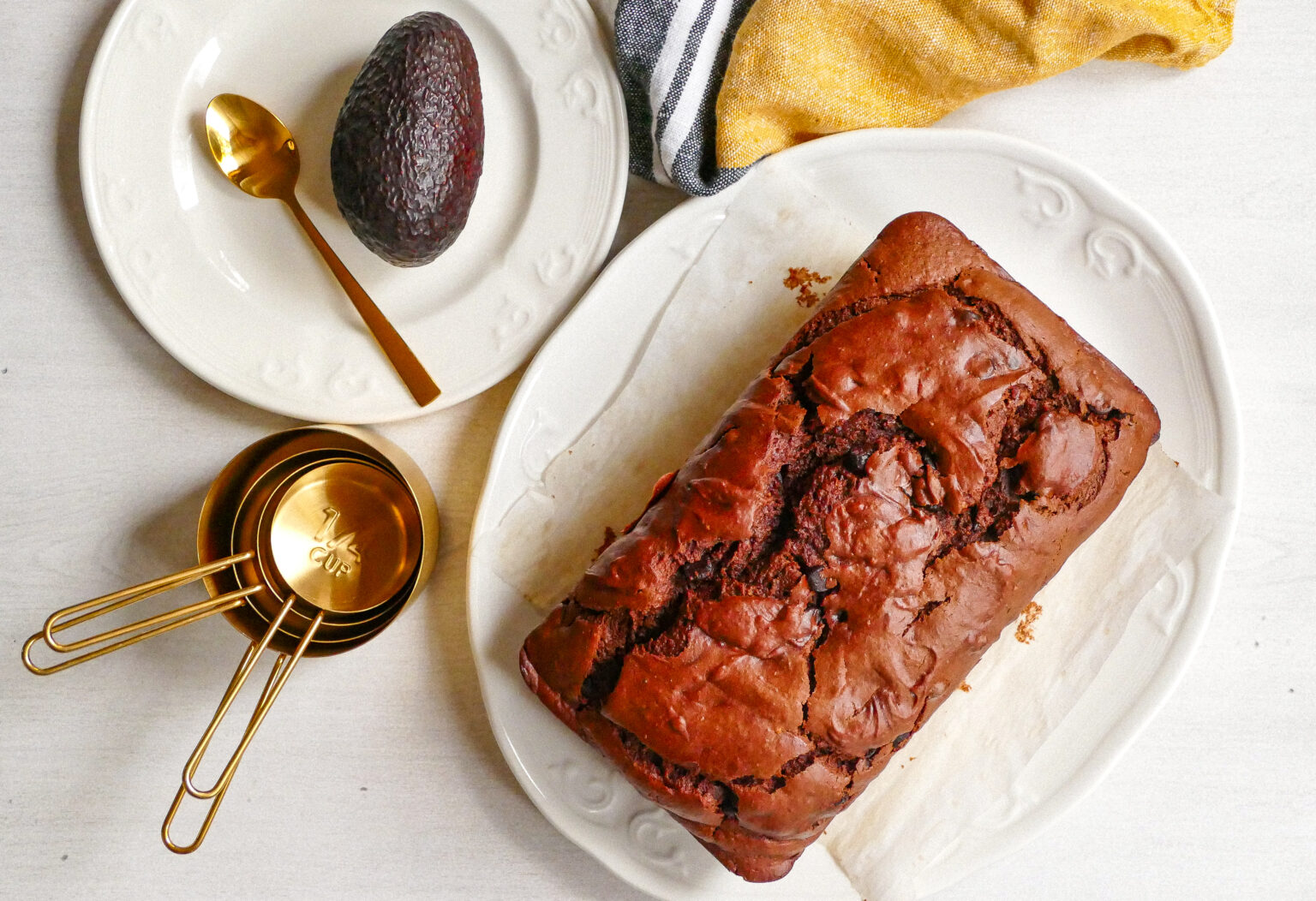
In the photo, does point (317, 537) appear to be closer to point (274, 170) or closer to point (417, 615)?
point (417, 615)

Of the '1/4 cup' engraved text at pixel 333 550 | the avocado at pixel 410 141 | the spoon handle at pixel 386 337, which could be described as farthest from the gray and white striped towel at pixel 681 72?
the '1/4 cup' engraved text at pixel 333 550

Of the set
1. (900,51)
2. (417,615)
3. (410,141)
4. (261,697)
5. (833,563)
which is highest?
(900,51)

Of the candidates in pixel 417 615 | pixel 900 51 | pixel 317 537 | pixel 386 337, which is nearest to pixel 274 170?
pixel 386 337

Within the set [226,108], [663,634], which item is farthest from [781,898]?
[226,108]

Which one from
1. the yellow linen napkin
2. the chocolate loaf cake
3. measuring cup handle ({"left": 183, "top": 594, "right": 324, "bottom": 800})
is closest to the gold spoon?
measuring cup handle ({"left": 183, "top": 594, "right": 324, "bottom": 800})

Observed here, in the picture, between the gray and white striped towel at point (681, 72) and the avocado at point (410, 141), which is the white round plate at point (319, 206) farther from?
the avocado at point (410, 141)

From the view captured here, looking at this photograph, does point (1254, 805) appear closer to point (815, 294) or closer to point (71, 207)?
point (815, 294)

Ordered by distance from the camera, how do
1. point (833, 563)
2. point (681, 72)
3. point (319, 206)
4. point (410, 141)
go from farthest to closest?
point (319, 206) → point (681, 72) → point (410, 141) → point (833, 563)
